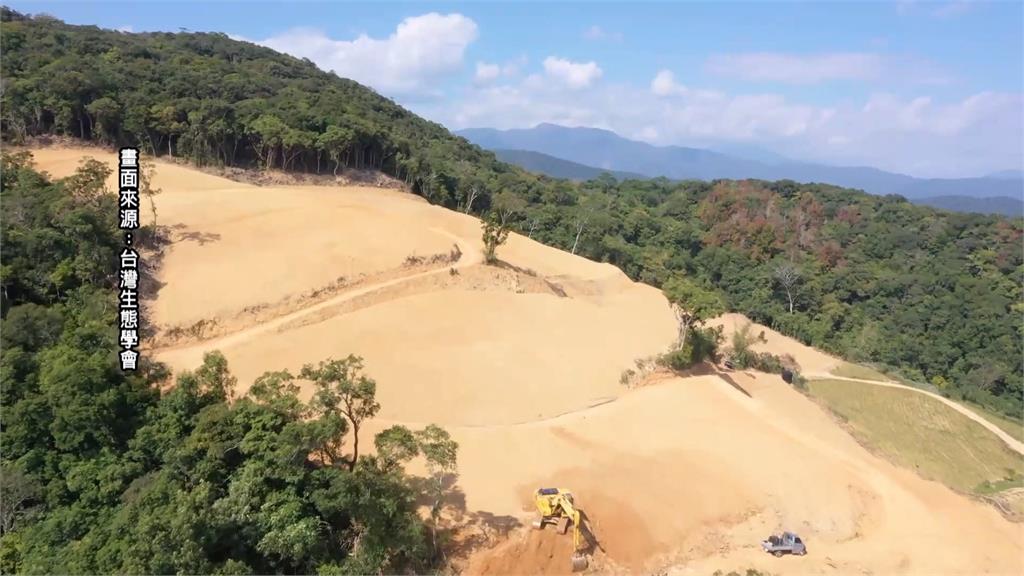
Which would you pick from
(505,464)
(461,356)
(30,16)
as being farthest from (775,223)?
(30,16)

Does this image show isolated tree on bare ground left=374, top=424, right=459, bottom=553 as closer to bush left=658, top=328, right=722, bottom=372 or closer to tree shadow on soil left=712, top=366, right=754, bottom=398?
bush left=658, top=328, right=722, bottom=372

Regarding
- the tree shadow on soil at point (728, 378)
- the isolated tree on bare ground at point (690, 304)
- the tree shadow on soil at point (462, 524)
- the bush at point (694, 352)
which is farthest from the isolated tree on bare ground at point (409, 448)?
the tree shadow on soil at point (728, 378)

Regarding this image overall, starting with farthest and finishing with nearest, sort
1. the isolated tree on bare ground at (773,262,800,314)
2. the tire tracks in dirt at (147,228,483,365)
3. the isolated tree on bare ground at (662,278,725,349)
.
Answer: the isolated tree on bare ground at (773,262,800,314)
the isolated tree on bare ground at (662,278,725,349)
the tire tracks in dirt at (147,228,483,365)

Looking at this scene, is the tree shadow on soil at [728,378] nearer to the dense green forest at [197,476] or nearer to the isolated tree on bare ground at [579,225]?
the dense green forest at [197,476]

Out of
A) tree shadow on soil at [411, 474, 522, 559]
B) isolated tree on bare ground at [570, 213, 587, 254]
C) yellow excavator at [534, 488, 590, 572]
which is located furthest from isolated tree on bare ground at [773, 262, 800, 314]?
tree shadow on soil at [411, 474, 522, 559]

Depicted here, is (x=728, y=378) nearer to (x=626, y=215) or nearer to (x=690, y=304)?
(x=690, y=304)

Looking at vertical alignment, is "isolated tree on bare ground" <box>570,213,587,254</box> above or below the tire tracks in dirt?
above
